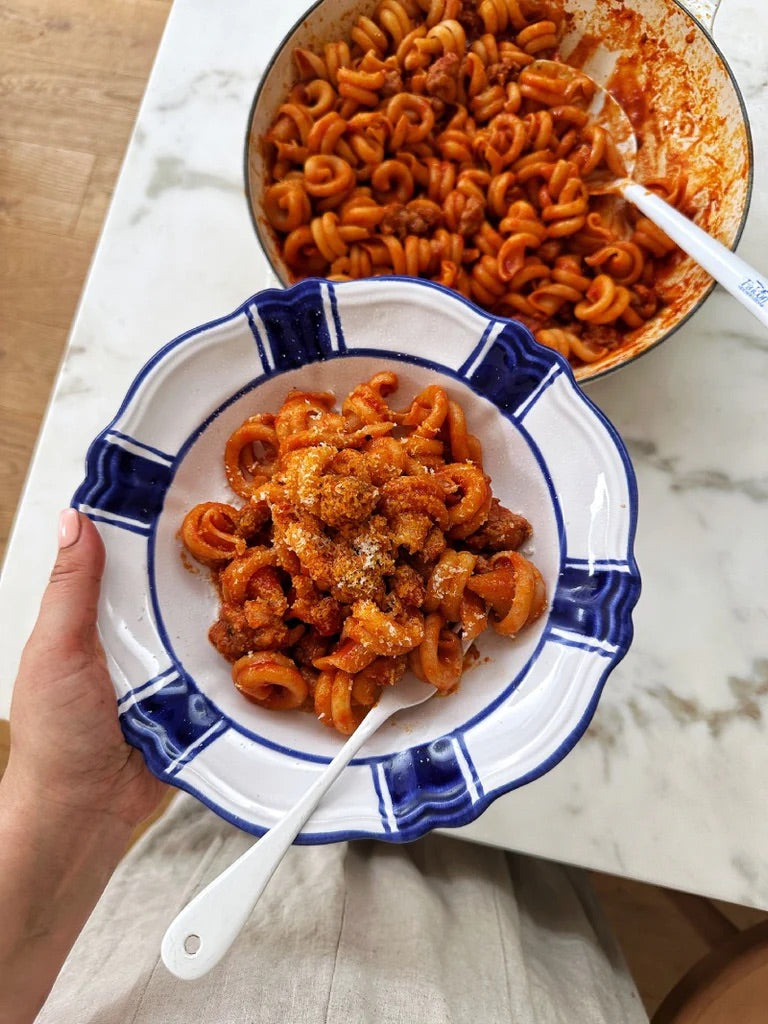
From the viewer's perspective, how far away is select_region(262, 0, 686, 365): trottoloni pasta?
1267mm

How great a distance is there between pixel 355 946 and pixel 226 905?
44 cm

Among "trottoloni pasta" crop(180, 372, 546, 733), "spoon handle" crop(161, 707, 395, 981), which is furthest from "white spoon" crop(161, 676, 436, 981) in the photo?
"trottoloni pasta" crop(180, 372, 546, 733)

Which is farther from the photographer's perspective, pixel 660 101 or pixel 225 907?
pixel 660 101

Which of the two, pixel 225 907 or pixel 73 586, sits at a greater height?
pixel 73 586

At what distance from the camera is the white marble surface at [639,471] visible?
3.93 ft

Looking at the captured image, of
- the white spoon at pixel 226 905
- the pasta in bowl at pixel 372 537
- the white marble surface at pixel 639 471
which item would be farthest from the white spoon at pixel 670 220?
the white spoon at pixel 226 905

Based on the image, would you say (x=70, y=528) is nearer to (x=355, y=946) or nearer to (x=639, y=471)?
(x=355, y=946)

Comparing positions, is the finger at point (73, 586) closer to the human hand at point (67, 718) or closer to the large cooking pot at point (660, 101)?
the human hand at point (67, 718)

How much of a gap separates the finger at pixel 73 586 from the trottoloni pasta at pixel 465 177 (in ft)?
1.99

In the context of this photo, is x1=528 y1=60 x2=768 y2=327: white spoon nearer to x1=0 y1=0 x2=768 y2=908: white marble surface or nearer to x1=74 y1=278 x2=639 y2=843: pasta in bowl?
x1=0 y1=0 x2=768 y2=908: white marble surface

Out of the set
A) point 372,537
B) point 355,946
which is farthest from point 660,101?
point 355,946

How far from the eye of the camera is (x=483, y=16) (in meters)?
1.33

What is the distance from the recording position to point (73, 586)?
0.94 metres

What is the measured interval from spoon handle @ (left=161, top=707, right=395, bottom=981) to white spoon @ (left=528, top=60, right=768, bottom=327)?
91 centimetres
